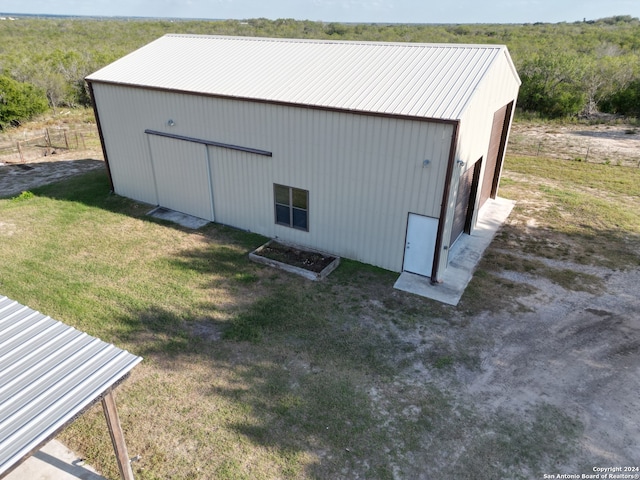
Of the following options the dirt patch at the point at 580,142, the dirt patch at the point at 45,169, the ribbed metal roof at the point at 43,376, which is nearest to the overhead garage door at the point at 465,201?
the ribbed metal roof at the point at 43,376

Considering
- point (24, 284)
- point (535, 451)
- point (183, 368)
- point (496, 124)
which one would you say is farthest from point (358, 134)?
point (24, 284)

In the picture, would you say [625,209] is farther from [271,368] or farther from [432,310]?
[271,368]

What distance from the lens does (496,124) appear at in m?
14.5

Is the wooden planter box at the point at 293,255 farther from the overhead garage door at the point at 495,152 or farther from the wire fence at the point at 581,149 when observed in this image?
the wire fence at the point at 581,149

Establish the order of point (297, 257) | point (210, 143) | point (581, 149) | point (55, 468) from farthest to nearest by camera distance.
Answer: point (581, 149) < point (210, 143) < point (297, 257) < point (55, 468)

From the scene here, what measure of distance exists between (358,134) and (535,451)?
7.95m

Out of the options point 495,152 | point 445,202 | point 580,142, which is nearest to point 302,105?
point 445,202

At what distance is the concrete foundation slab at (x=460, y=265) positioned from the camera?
37.6 feet

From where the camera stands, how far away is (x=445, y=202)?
1083 cm

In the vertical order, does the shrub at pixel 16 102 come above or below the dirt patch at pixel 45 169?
above

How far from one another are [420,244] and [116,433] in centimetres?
838

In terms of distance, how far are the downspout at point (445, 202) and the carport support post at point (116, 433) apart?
825 centimetres

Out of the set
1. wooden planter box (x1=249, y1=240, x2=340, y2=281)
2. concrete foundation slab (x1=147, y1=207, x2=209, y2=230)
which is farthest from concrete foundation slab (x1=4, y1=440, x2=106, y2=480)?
concrete foundation slab (x1=147, y1=207, x2=209, y2=230)

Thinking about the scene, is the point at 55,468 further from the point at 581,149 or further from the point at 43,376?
the point at 581,149
